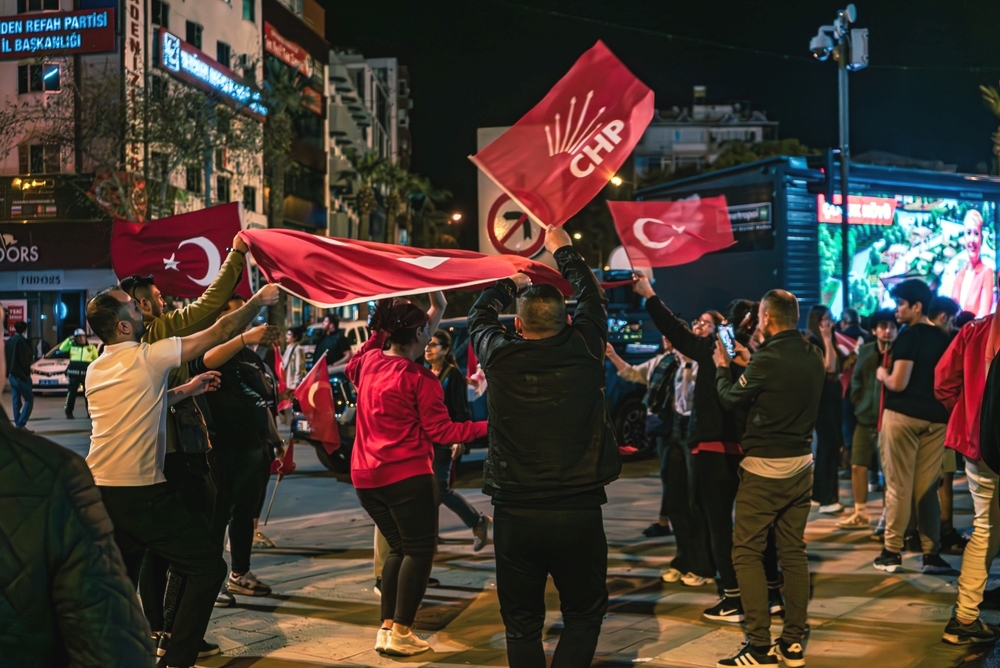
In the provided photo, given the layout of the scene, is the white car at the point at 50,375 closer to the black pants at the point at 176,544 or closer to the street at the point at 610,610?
the street at the point at 610,610

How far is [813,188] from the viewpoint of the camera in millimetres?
15375

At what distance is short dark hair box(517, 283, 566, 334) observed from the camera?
422 cm

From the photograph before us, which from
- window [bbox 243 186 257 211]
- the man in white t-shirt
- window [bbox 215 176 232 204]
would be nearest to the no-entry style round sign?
the man in white t-shirt

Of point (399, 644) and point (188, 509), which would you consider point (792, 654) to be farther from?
point (188, 509)

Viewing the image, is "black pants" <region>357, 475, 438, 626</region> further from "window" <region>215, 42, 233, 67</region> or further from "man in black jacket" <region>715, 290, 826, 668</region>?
"window" <region>215, 42, 233, 67</region>

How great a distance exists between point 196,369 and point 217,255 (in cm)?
112

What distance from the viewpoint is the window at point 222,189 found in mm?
42725

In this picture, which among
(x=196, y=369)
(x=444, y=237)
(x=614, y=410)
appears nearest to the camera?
(x=196, y=369)

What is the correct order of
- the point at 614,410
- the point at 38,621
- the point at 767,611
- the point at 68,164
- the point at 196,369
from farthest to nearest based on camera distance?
the point at 68,164 → the point at 614,410 → the point at 196,369 → the point at 767,611 → the point at 38,621

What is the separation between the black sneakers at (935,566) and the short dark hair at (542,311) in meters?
4.64

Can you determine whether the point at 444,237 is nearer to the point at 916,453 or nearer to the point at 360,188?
the point at 360,188

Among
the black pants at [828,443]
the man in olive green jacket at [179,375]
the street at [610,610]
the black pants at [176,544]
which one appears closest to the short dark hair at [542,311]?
the man in olive green jacket at [179,375]

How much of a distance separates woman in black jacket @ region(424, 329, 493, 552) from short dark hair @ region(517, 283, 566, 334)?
3122 millimetres

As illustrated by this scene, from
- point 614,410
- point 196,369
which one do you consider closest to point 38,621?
point 196,369
